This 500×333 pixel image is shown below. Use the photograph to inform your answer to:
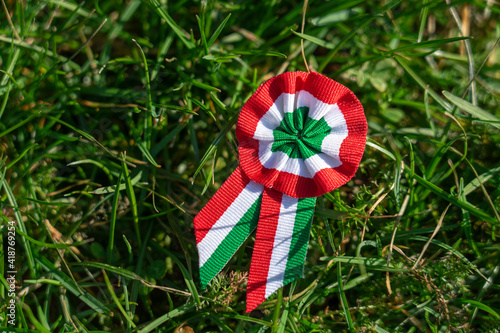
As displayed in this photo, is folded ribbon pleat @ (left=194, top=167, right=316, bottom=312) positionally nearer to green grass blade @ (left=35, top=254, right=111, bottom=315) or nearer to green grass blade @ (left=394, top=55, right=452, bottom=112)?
green grass blade @ (left=35, top=254, right=111, bottom=315)

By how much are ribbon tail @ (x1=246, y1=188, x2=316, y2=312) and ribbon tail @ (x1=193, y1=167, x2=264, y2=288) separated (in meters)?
0.06

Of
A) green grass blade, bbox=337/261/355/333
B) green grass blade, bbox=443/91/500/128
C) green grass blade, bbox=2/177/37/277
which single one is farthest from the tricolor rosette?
green grass blade, bbox=2/177/37/277

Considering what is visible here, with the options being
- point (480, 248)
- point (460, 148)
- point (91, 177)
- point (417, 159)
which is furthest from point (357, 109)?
point (91, 177)

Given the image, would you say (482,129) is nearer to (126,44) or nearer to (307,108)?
(307,108)

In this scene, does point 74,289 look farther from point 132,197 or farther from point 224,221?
point 224,221

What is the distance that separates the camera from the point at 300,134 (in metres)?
1.39

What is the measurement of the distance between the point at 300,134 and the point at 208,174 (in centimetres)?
49

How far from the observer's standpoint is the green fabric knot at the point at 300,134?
138cm

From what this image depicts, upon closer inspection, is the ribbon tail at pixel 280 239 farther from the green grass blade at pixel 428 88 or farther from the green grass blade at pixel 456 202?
the green grass blade at pixel 428 88

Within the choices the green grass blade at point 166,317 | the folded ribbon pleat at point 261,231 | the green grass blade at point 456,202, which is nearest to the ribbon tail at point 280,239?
Result: the folded ribbon pleat at point 261,231

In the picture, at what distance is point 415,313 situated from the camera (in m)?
1.54

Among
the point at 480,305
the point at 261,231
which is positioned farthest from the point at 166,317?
the point at 480,305

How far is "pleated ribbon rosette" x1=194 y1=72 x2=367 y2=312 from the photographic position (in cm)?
138

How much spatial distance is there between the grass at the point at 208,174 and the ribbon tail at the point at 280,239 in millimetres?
97
